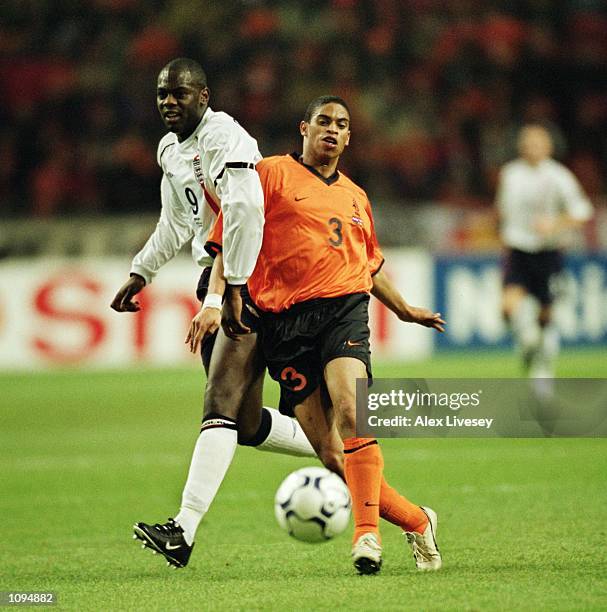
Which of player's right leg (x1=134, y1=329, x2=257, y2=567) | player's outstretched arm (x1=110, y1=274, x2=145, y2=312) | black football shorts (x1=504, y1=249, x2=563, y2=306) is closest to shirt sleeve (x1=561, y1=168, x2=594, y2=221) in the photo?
black football shorts (x1=504, y1=249, x2=563, y2=306)

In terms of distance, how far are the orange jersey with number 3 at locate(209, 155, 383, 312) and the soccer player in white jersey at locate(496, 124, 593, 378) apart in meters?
6.68

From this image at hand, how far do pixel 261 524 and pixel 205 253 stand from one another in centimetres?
160

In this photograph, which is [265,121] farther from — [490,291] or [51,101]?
[490,291]

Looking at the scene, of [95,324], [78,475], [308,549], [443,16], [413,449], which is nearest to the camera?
[308,549]

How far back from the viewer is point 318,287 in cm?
510

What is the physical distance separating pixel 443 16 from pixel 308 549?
1580 centimetres

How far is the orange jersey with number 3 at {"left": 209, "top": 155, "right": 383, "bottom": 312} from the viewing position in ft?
16.8

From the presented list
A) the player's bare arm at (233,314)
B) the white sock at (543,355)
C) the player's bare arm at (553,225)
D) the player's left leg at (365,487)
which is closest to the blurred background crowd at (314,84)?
the player's bare arm at (553,225)

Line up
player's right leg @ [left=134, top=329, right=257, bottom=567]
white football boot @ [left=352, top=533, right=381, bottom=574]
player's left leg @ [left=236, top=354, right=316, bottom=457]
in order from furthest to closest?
player's left leg @ [left=236, top=354, right=316, bottom=457], player's right leg @ [left=134, top=329, right=257, bottom=567], white football boot @ [left=352, top=533, right=381, bottom=574]

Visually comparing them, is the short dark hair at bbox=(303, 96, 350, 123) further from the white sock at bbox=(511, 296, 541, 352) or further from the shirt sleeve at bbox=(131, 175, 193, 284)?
the white sock at bbox=(511, 296, 541, 352)

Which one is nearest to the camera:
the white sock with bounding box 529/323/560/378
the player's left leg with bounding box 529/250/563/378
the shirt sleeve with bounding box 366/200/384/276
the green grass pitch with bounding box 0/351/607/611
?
the green grass pitch with bounding box 0/351/607/611

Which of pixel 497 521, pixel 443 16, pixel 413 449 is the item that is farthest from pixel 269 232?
pixel 443 16

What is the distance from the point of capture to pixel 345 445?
4879 millimetres

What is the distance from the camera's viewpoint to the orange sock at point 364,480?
187 inches
